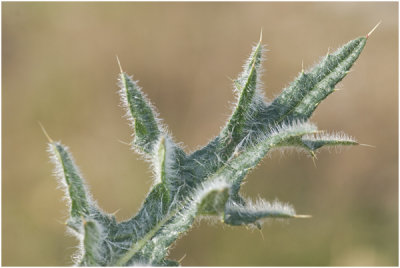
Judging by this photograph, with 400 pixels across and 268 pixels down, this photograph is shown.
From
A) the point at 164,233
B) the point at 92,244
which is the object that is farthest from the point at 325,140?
the point at 92,244

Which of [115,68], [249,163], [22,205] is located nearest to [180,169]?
[249,163]

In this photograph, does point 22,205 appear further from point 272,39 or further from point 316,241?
point 272,39

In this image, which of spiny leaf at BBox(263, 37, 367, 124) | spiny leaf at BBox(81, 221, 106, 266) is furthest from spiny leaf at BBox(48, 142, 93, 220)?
spiny leaf at BBox(263, 37, 367, 124)

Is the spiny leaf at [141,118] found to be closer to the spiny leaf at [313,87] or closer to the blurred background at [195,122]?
A: the spiny leaf at [313,87]

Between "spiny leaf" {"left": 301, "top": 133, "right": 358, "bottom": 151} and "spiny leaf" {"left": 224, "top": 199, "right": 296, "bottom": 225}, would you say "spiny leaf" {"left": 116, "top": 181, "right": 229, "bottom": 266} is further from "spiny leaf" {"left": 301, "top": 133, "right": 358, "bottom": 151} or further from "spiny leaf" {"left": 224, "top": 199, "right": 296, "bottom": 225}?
"spiny leaf" {"left": 301, "top": 133, "right": 358, "bottom": 151}

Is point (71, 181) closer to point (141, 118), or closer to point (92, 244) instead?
point (92, 244)

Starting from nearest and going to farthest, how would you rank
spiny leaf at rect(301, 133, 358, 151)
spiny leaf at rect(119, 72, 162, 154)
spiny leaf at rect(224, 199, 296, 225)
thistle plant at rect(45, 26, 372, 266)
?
spiny leaf at rect(224, 199, 296, 225)
thistle plant at rect(45, 26, 372, 266)
spiny leaf at rect(301, 133, 358, 151)
spiny leaf at rect(119, 72, 162, 154)

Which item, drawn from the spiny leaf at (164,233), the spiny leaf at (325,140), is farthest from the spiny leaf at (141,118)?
the spiny leaf at (325,140)
